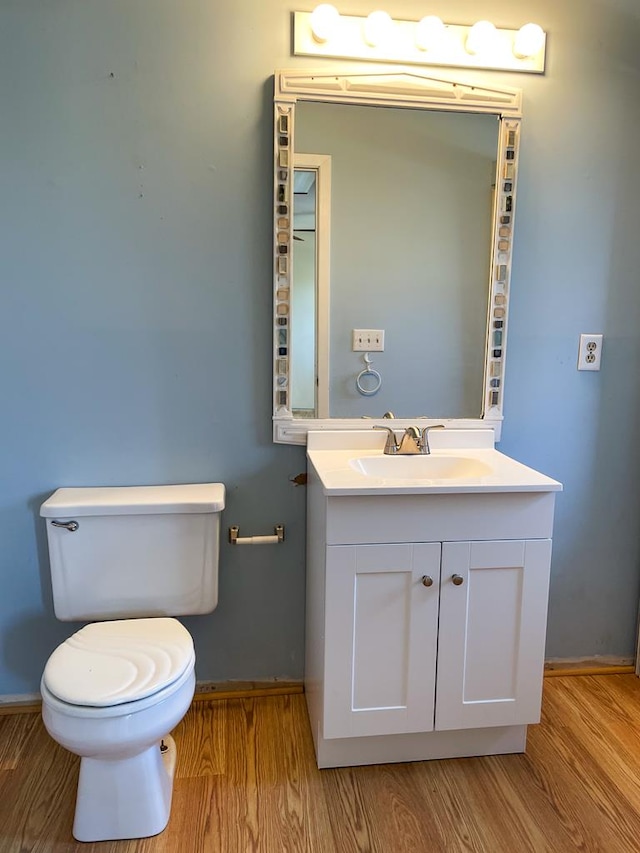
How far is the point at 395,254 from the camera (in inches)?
70.2

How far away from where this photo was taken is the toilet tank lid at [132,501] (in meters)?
1.61

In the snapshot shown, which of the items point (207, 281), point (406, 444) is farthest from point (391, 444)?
point (207, 281)

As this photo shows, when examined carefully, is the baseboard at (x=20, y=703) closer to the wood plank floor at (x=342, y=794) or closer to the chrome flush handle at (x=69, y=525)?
the wood plank floor at (x=342, y=794)

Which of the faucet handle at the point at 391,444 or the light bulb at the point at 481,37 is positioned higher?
the light bulb at the point at 481,37

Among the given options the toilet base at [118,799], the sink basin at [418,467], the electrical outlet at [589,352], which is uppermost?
the electrical outlet at [589,352]

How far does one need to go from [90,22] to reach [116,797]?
1946mm

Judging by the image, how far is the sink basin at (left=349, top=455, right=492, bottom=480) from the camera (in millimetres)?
1733

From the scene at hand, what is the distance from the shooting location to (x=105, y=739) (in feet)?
4.08

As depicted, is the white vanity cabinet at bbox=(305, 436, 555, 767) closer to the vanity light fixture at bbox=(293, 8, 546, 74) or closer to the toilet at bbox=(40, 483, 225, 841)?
the toilet at bbox=(40, 483, 225, 841)

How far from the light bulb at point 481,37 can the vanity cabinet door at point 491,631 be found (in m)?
1.39

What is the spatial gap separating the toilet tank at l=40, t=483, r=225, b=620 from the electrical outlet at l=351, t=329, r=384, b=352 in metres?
0.61

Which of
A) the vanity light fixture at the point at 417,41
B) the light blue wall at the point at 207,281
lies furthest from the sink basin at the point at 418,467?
the vanity light fixture at the point at 417,41

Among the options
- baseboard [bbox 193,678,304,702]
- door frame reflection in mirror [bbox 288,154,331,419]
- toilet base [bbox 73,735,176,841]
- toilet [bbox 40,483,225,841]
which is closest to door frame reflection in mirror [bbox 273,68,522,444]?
door frame reflection in mirror [bbox 288,154,331,419]

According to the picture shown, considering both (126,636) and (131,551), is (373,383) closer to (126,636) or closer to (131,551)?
(131,551)
